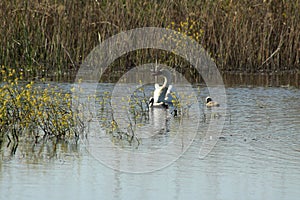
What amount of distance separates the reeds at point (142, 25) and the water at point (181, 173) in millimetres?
5236

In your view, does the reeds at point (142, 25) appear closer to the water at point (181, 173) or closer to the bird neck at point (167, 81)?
the bird neck at point (167, 81)

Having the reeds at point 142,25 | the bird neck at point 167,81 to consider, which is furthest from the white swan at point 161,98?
the reeds at point 142,25

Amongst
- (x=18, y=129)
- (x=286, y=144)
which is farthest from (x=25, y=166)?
(x=286, y=144)

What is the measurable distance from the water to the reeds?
5236 millimetres

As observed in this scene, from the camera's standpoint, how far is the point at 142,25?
1423cm

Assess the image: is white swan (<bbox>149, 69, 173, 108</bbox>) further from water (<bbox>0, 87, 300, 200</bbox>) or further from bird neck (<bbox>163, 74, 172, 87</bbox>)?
water (<bbox>0, 87, 300, 200</bbox>)

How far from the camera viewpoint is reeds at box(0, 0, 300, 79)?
13727 mm

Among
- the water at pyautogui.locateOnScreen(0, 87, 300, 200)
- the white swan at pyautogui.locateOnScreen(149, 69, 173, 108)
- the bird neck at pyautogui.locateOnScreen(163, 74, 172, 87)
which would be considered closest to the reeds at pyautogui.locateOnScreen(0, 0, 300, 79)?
the bird neck at pyautogui.locateOnScreen(163, 74, 172, 87)

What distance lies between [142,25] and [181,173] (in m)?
7.41

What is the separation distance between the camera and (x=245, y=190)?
6496mm

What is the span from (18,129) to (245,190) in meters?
3.08

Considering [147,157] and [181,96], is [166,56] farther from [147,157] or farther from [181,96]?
[147,157]

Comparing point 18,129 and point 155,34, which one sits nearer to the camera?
point 18,129

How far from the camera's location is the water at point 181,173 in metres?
6.39
